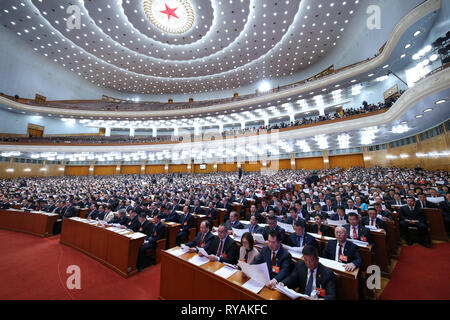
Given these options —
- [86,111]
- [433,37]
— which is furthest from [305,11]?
[86,111]

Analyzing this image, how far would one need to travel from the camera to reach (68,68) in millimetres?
26172

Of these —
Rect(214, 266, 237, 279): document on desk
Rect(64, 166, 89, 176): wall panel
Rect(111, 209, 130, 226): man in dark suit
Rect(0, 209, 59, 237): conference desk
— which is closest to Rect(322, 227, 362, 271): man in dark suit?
Rect(214, 266, 237, 279): document on desk

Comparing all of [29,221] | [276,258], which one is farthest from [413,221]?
[29,221]

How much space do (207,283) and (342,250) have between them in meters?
2.07

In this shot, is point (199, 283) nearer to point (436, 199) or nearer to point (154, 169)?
point (436, 199)

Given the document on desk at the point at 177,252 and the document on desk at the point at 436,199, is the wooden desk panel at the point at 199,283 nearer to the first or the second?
the document on desk at the point at 177,252

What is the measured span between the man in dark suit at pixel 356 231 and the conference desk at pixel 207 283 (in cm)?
145

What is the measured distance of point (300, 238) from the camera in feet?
10.8

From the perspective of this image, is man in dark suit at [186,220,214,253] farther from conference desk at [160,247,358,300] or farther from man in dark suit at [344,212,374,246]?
man in dark suit at [344,212,374,246]

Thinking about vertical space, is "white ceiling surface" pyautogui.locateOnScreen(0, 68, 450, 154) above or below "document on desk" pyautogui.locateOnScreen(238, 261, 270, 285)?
above

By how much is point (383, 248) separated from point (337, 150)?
2005cm

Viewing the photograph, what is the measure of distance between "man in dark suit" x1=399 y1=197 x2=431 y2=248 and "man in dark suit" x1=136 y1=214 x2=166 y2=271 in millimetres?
6116

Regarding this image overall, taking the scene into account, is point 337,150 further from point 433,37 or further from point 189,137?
point 189,137

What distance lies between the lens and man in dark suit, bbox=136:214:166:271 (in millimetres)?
3873
